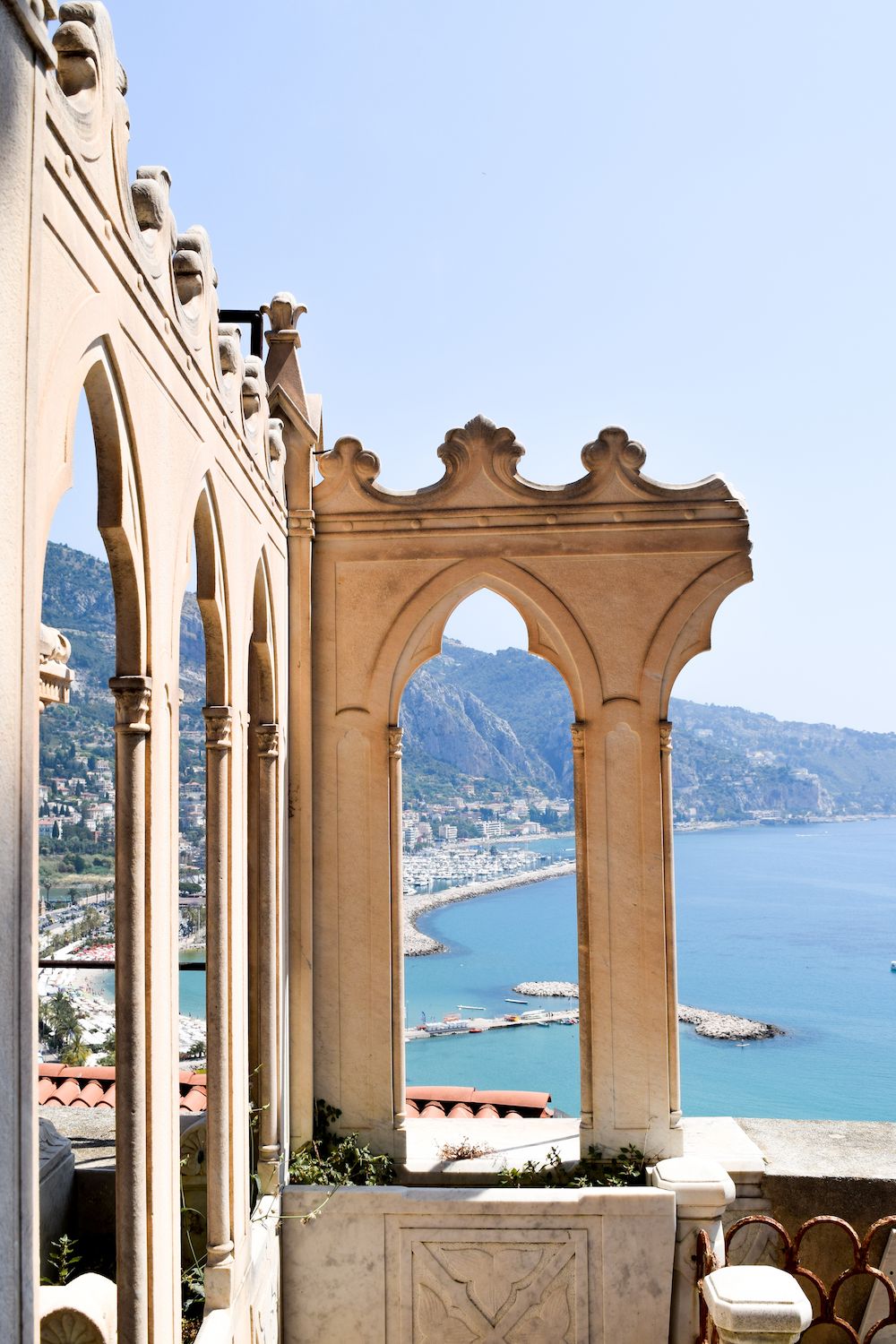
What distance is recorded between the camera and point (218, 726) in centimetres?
476

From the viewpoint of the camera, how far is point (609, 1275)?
607 centimetres

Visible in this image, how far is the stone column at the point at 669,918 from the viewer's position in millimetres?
6719

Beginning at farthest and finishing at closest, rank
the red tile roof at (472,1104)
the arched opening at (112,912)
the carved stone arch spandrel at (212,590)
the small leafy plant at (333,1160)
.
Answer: the red tile roof at (472,1104)
the small leafy plant at (333,1160)
the carved stone arch spandrel at (212,590)
the arched opening at (112,912)

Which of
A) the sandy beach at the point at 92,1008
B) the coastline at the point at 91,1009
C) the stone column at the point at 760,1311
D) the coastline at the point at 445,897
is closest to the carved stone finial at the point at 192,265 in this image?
the stone column at the point at 760,1311

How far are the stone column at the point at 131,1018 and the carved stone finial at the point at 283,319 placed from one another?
3.90 metres

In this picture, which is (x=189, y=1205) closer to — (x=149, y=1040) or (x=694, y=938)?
(x=149, y=1040)

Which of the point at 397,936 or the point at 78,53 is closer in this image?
the point at 78,53

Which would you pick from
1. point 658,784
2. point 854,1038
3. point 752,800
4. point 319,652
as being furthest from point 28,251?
point 752,800

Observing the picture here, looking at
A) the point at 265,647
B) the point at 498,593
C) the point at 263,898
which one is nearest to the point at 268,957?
the point at 263,898

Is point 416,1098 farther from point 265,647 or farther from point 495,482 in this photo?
point 495,482

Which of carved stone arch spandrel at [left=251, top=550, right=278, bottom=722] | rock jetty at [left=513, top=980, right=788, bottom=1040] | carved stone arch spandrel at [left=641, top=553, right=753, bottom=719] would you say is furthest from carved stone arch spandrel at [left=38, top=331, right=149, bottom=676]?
rock jetty at [left=513, top=980, right=788, bottom=1040]

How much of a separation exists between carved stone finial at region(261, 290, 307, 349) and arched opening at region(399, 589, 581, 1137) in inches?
1291

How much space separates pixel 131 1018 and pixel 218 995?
1.28 m

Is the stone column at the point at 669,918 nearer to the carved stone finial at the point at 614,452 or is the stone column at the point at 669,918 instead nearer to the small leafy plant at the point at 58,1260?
the carved stone finial at the point at 614,452
